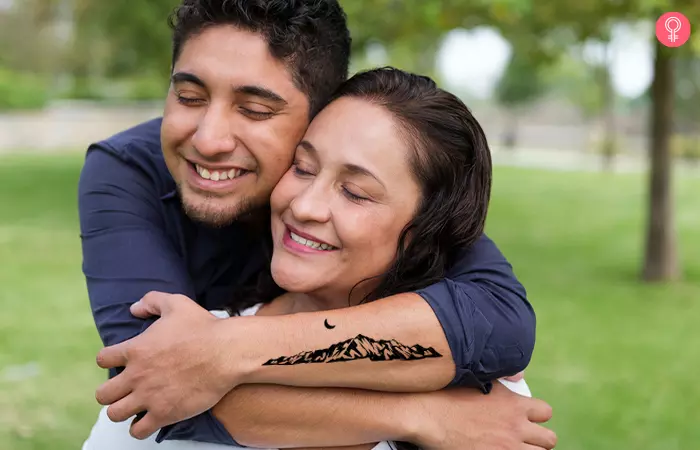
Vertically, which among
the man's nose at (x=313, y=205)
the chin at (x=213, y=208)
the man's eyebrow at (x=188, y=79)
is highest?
the man's eyebrow at (x=188, y=79)

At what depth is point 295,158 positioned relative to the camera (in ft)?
8.39

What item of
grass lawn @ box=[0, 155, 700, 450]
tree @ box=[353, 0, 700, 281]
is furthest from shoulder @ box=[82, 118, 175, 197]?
tree @ box=[353, 0, 700, 281]

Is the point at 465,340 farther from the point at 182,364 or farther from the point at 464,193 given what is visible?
the point at 182,364

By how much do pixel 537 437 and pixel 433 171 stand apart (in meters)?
0.85

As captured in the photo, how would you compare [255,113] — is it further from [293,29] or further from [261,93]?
[293,29]

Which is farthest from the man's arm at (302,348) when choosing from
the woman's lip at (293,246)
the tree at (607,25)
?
the tree at (607,25)

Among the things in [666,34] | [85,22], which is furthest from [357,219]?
[85,22]

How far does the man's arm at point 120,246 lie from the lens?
2.43m

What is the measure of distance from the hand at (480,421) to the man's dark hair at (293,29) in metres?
1.02

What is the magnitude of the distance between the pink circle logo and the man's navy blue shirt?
6423mm

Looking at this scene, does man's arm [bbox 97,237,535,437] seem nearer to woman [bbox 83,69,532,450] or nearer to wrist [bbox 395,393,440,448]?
wrist [bbox 395,393,440,448]

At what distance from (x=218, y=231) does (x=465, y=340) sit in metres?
1.08

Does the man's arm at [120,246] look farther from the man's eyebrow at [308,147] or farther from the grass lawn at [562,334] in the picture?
the grass lawn at [562,334]

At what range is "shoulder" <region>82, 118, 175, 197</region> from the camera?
2750 millimetres
